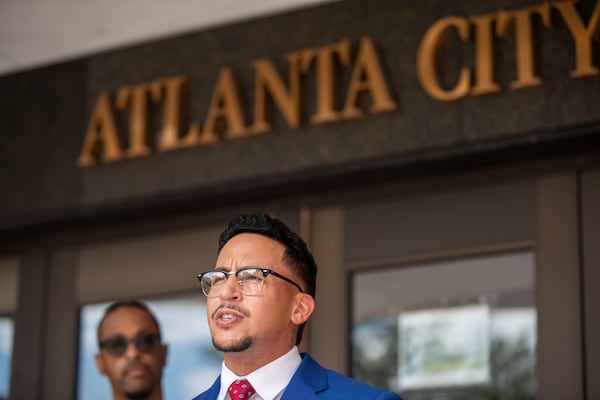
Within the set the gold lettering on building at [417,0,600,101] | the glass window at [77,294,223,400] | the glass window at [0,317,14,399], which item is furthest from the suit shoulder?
the glass window at [0,317,14,399]

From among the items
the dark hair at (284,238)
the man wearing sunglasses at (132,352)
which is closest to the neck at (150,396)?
the man wearing sunglasses at (132,352)

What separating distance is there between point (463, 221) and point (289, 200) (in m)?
0.85

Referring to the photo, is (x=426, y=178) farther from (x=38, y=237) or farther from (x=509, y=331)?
(x=38, y=237)

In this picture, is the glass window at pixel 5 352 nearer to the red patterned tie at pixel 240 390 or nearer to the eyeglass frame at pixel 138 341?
the eyeglass frame at pixel 138 341

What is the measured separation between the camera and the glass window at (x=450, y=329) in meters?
5.31

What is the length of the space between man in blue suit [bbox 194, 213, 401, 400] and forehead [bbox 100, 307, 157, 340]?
164 centimetres

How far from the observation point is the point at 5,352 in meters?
6.69

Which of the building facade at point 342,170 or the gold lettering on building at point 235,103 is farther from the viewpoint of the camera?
the gold lettering on building at point 235,103

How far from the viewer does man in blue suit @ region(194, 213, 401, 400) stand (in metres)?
3.49

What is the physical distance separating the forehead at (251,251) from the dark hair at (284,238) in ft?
0.05

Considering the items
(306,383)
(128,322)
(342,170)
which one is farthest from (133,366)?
(306,383)

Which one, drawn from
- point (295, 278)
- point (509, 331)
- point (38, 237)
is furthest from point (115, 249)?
point (295, 278)

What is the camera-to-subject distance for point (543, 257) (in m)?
5.28

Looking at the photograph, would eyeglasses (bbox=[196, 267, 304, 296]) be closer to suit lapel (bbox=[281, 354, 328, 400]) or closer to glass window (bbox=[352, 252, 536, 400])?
suit lapel (bbox=[281, 354, 328, 400])
